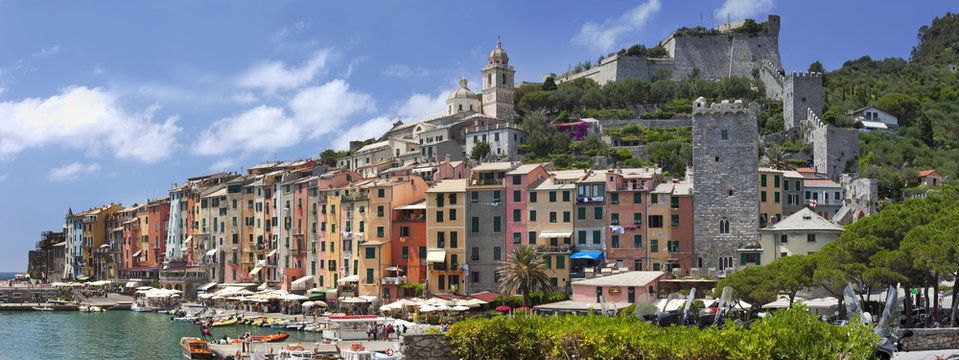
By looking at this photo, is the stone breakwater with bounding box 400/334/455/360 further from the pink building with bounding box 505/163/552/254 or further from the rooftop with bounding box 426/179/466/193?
the rooftop with bounding box 426/179/466/193

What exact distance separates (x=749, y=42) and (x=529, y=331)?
11307cm

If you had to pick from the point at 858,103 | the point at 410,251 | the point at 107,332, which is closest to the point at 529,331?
the point at 410,251

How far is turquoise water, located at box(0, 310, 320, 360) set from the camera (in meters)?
53.4

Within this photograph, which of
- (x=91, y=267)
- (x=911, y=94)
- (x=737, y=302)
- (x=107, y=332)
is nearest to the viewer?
(x=737, y=302)

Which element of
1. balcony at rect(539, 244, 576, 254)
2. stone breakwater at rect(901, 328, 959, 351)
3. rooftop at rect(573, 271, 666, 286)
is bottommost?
stone breakwater at rect(901, 328, 959, 351)

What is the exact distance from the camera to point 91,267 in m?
120

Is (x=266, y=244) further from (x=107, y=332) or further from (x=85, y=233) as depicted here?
(x=85, y=233)

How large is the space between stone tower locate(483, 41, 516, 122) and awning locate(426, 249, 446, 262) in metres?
53.5

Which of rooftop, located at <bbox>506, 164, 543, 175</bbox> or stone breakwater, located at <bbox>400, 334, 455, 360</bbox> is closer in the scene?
stone breakwater, located at <bbox>400, 334, 455, 360</bbox>

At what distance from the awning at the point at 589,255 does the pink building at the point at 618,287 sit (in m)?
3.87

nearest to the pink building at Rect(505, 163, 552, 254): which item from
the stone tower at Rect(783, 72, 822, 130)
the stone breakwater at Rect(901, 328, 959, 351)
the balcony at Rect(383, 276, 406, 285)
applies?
the balcony at Rect(383, 276, 406, 285)

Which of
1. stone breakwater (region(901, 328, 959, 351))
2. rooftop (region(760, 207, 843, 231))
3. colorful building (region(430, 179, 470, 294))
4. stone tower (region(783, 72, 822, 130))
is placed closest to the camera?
stone breakwater (region(901, 328, 959, 351))

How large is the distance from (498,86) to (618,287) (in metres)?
67.0

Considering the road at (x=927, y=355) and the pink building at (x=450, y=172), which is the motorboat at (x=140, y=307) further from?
the road at (x=927, y=355)
